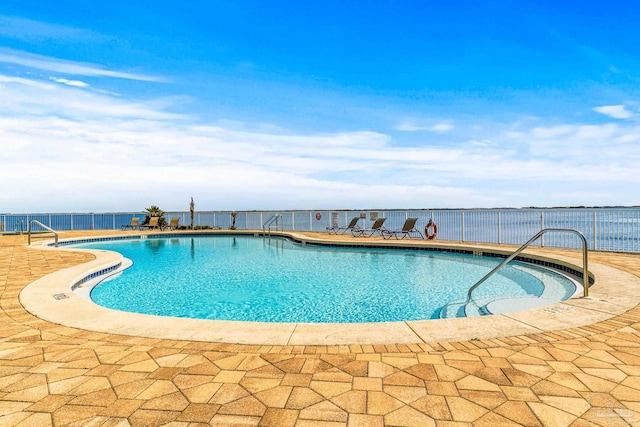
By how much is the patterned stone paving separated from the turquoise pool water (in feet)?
6.64

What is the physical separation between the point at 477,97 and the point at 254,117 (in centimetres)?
907

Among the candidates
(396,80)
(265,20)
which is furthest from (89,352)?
(396,80)

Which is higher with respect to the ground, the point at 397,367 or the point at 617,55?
the point at 617,55

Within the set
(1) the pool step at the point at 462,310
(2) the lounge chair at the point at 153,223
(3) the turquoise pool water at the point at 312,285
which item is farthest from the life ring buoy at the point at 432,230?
(2) the lounge chair at the point at 153,223

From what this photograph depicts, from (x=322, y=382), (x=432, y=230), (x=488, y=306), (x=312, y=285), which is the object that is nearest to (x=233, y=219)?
(x=432, y=230)

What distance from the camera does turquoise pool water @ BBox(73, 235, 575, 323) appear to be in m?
4.89

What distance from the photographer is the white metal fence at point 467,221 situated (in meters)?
8.30

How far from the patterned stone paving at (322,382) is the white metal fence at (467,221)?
6.89 meters

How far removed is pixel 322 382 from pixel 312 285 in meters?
4.27

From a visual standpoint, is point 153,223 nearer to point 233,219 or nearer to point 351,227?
point 233,219

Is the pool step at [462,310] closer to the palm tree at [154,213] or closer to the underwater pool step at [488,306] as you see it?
the underwater pool step at [488,306]

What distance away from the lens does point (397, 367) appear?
2.24 metres

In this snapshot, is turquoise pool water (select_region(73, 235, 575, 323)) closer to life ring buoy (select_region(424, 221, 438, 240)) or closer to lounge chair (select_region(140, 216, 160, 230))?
life ring buoy (select_region(424, 221, 438, 240))

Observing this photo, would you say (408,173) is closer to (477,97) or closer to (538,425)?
(477,97)
